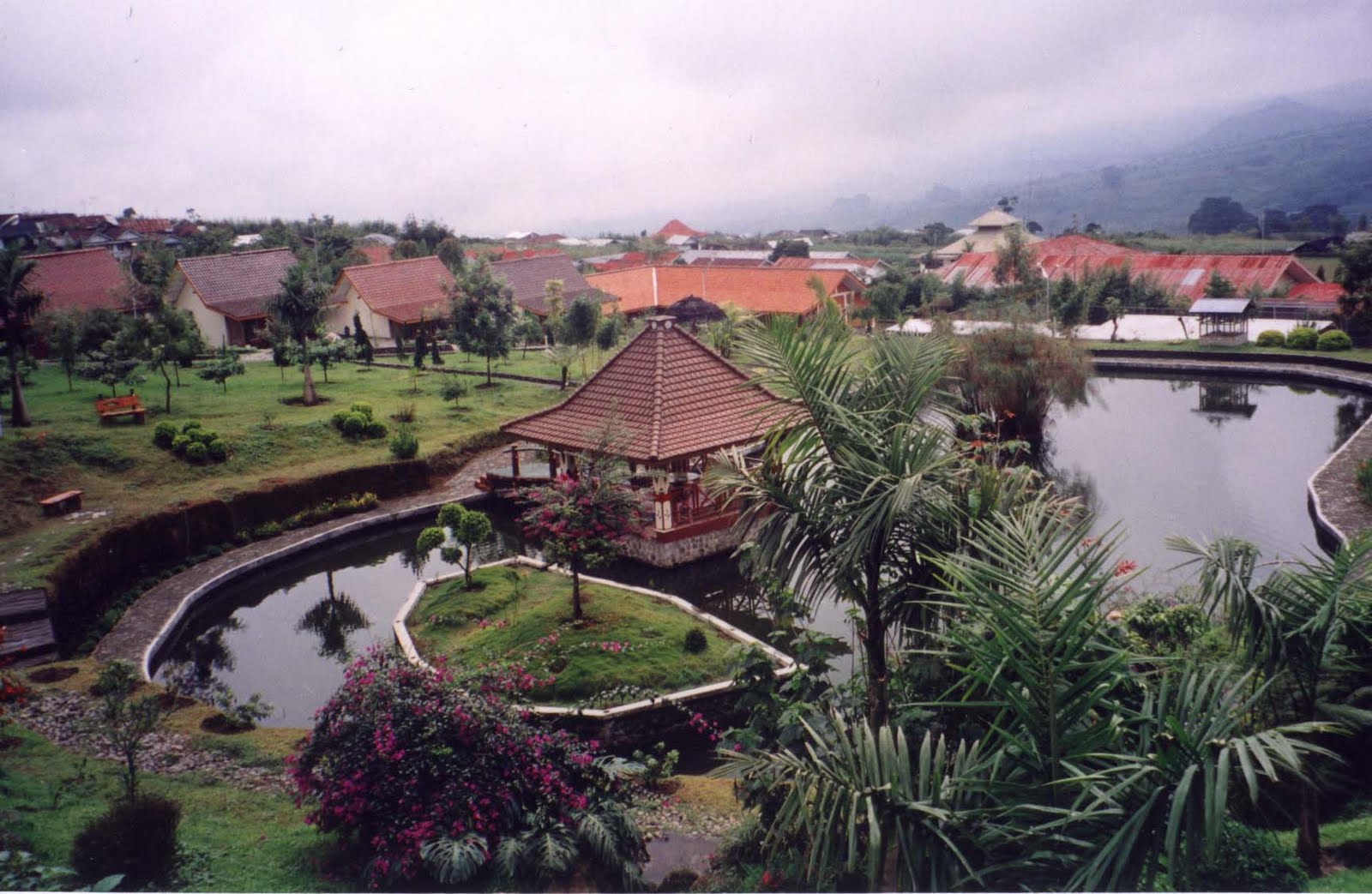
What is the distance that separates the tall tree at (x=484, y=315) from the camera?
83.0 ft

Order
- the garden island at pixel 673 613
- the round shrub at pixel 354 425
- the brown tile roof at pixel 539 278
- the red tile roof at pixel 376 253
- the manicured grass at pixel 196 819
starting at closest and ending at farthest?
the garden island at pixel 673 613 → the manicured grass at pixel 196 819 → the round shrub at pixel 354 425 → the brown tile roof at pixel 539 278 → the red tile roof at pixel 376 253

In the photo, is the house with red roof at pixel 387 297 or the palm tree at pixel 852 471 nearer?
the palm tree at pixel 852 471

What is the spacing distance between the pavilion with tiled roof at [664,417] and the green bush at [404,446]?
2494mm

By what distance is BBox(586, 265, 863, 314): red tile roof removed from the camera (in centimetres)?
3738

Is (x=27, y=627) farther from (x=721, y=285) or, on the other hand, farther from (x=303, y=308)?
(x=721, y=285)

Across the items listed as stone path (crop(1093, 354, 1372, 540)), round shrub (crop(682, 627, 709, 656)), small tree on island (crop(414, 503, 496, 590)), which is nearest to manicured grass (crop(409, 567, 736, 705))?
round shrub (crop(682, 627, 709, 656))

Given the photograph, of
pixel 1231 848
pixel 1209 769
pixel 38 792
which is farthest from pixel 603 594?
pixel 1209 769

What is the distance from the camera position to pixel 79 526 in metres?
13.4

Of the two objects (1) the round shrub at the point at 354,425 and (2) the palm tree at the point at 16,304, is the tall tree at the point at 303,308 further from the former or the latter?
(2) the palm tree at the point at 16,304

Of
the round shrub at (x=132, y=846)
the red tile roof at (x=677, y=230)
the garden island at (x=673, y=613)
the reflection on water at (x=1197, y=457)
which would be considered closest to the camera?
the garden island at (x=673, y=613)

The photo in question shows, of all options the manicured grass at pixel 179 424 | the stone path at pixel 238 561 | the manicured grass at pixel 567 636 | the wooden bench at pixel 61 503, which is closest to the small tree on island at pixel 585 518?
the manicured grass at pixel 567 636

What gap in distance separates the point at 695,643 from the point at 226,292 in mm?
26706

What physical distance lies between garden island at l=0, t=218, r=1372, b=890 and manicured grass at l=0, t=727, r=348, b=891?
53mm

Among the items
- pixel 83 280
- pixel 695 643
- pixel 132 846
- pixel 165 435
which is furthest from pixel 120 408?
pixel 132 846
